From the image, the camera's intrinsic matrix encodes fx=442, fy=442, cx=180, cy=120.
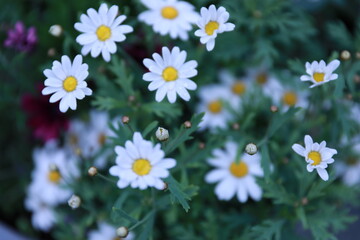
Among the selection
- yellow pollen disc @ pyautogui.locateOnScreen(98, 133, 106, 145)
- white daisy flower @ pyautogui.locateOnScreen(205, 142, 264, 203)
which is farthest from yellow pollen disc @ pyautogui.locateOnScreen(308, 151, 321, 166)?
yellow pollen disc @ pyautogui.locateOnScreen(98, 133, 106, 145)

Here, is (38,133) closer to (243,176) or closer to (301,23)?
(243,176)

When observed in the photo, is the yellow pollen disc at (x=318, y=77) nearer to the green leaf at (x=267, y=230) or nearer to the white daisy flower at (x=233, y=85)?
the green leaf at (x=267, y=230)

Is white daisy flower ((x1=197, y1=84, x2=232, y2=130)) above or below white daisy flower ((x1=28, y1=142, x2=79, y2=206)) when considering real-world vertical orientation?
above

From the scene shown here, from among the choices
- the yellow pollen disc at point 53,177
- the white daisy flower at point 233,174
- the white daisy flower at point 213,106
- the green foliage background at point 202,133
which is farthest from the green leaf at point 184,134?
the yellow pollen disc at point 53,177

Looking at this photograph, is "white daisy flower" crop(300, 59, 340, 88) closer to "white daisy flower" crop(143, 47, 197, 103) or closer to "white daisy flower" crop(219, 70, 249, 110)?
"white daisy flower" crop(143, 47, 197, 103)

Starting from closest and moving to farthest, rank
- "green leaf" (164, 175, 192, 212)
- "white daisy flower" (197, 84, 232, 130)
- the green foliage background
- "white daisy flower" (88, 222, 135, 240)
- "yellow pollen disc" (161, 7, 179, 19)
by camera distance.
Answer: "green leaf" (164, 175, 192, 212) → the green foliage background → "yellow pollen disc" (161, 7, 179, 19) → "white daisy flower" (88, 222, 135, 240) → "white daisy flower" (197, 84, 232, 130)

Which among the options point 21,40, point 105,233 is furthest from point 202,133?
point 21,40
